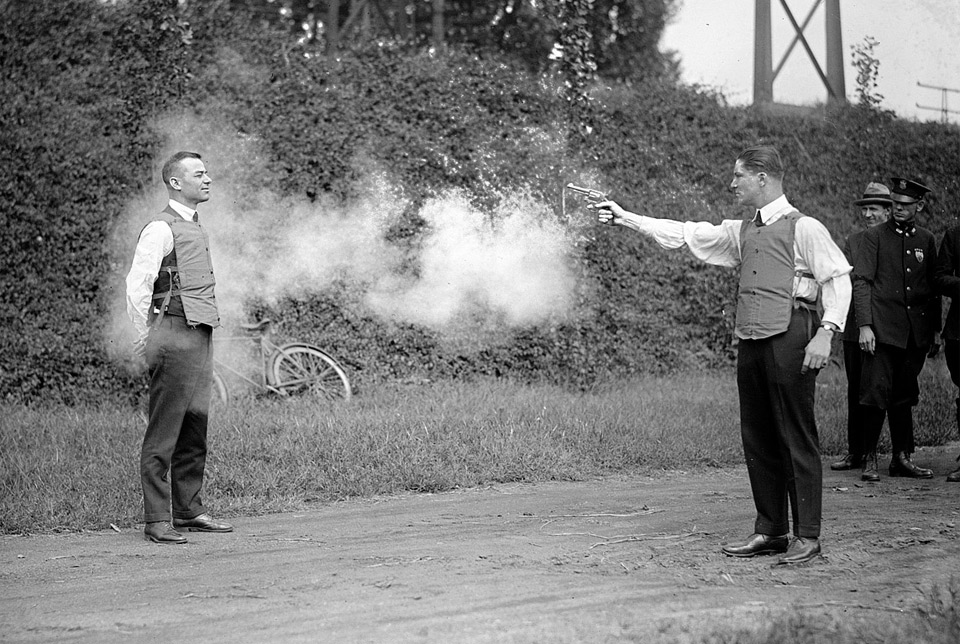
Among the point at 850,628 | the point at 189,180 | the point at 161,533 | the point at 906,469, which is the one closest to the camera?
the point at 850,628

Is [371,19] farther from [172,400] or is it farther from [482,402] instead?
[172,400]

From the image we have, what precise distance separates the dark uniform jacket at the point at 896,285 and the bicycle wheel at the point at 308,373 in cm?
488

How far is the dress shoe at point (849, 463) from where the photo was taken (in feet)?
29.4

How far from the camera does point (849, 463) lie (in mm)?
8992

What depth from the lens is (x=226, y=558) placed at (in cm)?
593

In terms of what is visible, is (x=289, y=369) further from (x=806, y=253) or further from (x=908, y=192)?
(x=806, y=253)

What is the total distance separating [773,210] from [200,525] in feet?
Result: 12.5

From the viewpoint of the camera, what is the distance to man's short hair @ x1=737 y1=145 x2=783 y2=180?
5895mm

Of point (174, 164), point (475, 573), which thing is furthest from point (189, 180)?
point (475, 573)

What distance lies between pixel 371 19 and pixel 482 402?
479 inches

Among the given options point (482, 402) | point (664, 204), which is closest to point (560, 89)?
point (664, 204)

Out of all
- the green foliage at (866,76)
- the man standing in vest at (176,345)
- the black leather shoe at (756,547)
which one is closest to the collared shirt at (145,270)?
the man standing in vest at (176,345)

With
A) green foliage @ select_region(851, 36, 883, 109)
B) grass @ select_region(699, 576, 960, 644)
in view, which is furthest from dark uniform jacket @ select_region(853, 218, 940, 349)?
green foliage @ select_region(851, 36, 883, 109)

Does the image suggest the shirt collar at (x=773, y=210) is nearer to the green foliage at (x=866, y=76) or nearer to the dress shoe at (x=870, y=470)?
the dress shoe at (x=870, y=470)
